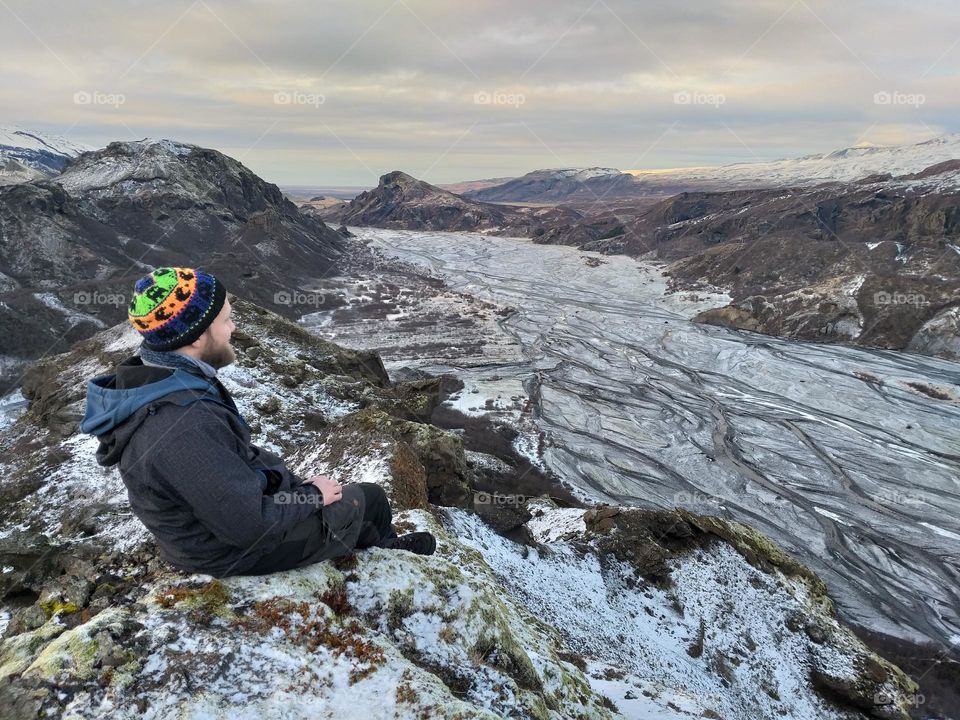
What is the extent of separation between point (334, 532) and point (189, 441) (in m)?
1.99

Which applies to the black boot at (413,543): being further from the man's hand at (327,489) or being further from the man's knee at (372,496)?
the man's hand at (327,489)

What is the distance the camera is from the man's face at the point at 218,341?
14.7ft

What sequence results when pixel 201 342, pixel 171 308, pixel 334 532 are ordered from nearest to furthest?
pixel 171 308 < pixel 201 342 < pixel 334 532

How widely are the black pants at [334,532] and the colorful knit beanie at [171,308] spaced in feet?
6.68

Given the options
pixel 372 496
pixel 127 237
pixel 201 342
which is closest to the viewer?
pixel 201 342

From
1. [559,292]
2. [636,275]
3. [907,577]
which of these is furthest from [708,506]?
[636,275]

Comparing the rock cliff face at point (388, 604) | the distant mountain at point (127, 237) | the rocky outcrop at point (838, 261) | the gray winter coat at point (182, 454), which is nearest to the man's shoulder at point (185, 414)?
the gray winter coat at point (182, 454)

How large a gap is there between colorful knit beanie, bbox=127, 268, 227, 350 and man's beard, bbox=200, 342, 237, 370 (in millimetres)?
187

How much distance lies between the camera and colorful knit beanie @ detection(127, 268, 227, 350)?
4.25 metres

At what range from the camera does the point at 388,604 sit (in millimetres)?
5949

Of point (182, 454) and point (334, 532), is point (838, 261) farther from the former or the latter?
point (182, 454)

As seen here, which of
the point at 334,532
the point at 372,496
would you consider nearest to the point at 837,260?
the point at 372,496

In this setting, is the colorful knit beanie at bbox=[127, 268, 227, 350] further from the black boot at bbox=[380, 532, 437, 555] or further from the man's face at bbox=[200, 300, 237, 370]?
the black boot at bbox=[380, 532, 437, 555]

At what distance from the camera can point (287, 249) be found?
94.6 meters
